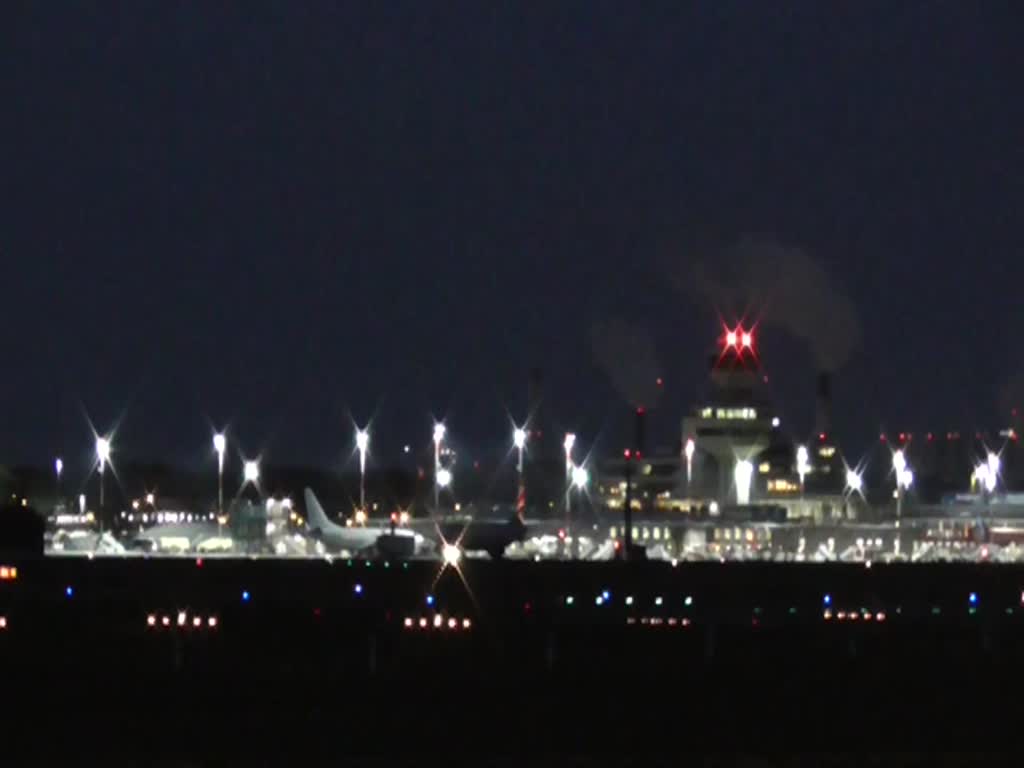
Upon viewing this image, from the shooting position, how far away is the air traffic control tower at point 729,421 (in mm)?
180500

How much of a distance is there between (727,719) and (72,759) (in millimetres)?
11292

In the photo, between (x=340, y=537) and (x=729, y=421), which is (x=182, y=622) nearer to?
(x=340, y=537)

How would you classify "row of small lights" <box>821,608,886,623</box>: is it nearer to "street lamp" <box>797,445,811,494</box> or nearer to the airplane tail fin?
the airplane tail fin

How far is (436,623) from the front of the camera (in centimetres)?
4897

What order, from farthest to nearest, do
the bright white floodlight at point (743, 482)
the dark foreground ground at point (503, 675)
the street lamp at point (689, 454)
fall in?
the bright white floodlight at point (743, 482) → the street lamp at point (689, 454) → the dark foreground ground at point (503, 675)

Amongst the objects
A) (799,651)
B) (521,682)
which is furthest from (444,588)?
(521,682)

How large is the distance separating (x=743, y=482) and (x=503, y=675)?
456ft

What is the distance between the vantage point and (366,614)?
49.9 m

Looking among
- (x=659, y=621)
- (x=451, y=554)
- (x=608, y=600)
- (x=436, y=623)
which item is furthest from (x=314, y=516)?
(x=436, y=623)

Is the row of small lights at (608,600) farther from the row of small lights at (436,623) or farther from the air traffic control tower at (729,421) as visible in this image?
the air traffic control tower at (729,421)

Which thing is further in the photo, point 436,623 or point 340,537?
point 340,537

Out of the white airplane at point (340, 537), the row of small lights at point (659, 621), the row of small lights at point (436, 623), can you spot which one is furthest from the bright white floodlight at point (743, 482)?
the row of small lights at point (436, 623)

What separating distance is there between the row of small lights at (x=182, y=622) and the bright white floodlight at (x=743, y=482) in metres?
127

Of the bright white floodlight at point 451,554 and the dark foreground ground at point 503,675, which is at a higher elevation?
the bright white floodlight at point 451,554
